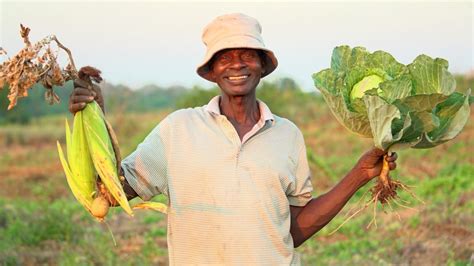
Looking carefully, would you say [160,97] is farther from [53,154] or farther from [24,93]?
[24,93]

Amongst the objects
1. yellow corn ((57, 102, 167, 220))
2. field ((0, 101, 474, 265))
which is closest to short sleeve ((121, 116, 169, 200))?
yellow corn ((57, 102, 167, 220))

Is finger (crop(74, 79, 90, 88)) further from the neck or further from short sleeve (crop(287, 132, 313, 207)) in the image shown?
short sleeve (crop(287, 132, 313, 207))

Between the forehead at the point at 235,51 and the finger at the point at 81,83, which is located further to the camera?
the forehead at the point at 235,51

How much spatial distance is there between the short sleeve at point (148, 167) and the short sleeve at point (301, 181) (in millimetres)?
557

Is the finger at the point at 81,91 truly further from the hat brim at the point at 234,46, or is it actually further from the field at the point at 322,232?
the field at the point at 322,232

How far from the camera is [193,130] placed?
3.22m

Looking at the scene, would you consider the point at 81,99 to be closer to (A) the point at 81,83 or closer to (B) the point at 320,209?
(A) the point at 81,83

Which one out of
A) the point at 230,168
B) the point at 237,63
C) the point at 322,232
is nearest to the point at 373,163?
the point at 230,168

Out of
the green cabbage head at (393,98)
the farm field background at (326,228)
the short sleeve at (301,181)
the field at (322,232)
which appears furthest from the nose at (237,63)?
the field at (322,232)

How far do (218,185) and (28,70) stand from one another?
2.89 feet

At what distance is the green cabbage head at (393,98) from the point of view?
2.94 m

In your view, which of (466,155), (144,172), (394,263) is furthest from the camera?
(466,155)

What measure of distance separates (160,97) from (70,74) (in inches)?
1670

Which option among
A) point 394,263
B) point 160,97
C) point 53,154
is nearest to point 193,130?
point 394,263
